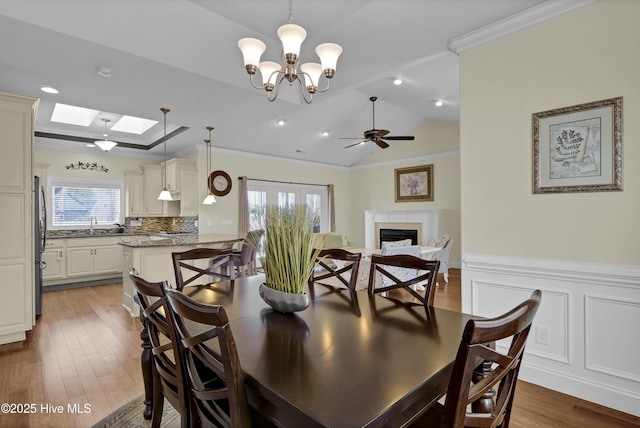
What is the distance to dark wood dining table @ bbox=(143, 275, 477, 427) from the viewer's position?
0.78m

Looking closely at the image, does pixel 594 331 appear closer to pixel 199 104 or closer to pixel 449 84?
pixel 449 84

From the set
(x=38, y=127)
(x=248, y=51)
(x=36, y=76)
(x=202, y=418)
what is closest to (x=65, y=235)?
(x=38, y=127)

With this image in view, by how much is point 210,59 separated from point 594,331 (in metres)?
3.67

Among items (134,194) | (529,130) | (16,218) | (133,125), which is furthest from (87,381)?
(134,194)

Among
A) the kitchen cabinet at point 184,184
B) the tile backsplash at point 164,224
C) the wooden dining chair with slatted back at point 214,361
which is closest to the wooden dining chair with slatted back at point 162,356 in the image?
the wooden dining chair with slatted back at point 214,361

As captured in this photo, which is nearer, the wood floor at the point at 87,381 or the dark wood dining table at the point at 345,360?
the dark wood dining table at the point at 345,360

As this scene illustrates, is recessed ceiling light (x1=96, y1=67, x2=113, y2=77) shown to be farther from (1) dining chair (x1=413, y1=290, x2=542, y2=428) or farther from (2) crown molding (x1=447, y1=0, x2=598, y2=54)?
(1) dining chair (x1=413, y1=290, x2=542, y2=428)

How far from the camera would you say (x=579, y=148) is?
2.09 meters

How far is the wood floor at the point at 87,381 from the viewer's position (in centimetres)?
192

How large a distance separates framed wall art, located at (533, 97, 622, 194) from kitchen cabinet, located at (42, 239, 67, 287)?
6960 mm

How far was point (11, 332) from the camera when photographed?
3.09 meters

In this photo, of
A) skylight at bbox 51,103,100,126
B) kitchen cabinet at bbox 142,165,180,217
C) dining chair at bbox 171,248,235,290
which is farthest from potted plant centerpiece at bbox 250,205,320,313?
kitchen cabinet at bbox 142,165,180,217

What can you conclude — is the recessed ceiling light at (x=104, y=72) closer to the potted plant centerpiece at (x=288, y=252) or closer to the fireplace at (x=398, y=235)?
the potted plant centerpiece at (x=288, y=252)

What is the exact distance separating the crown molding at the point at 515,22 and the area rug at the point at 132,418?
11.2 feet
